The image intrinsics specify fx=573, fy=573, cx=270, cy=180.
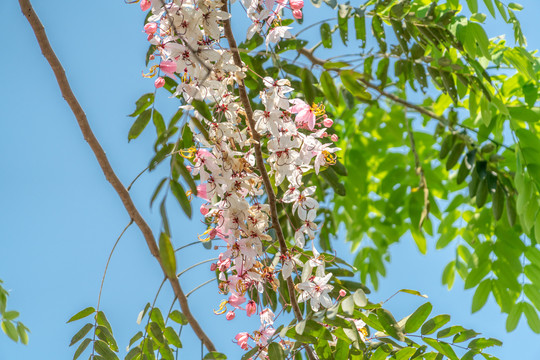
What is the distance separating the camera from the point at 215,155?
0.70m

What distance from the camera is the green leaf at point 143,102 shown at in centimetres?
86

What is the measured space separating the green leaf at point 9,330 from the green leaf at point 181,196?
0.77m

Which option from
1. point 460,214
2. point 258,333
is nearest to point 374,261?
point 460,214

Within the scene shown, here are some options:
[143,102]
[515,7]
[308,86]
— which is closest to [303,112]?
[308,86]

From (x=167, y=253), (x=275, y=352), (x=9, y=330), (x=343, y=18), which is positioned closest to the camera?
(x=167, y=253)

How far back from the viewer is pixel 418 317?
0.77 metres

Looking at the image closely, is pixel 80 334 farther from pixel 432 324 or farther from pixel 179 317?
pixel 432 324

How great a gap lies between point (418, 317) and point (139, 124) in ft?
1.55

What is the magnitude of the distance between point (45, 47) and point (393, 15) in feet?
1.92

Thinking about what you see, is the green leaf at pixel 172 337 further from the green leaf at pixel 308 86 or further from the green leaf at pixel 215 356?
the green leaf at pixel 308 86

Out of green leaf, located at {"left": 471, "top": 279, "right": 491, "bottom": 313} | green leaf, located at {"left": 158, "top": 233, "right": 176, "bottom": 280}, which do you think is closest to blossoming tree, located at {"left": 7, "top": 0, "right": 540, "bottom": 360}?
green leaf, located at {"left": 158, "top": 233, "right": 176, "bottom": 280}

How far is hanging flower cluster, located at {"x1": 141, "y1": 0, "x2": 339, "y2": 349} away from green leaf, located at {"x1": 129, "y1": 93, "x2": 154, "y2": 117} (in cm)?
8

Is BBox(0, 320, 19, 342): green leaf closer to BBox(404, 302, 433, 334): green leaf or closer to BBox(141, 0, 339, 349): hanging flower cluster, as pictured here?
BBox(141, 0, 339, 349): hanging flower cluster

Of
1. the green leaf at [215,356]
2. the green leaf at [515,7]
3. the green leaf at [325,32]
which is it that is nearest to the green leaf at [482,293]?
the green leaf at [515,7]
